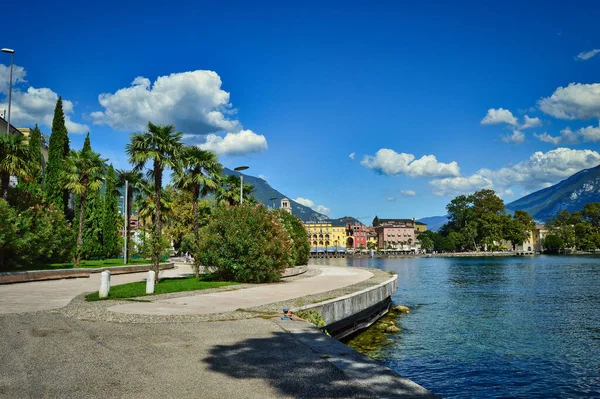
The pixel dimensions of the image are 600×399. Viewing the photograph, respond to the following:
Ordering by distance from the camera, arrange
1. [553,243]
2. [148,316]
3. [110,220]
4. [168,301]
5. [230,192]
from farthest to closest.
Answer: [553,243], [110,220], [230,192], [168,301], [148,316]

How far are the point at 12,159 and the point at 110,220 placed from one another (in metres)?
27.3

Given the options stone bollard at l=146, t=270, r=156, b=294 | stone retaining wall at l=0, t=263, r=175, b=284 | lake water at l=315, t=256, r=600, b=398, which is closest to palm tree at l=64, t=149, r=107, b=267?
stone retaining wall at l=0, t=263, r=175, b=284

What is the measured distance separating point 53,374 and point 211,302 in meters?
9.01

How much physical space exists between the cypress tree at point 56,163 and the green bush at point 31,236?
423 inches

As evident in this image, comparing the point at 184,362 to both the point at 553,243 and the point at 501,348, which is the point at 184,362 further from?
the point at 553,243

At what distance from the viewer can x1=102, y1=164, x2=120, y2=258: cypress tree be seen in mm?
54688

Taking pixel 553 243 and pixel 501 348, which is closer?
pixel 501 348

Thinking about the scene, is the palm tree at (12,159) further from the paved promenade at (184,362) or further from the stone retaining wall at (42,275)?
the paved promenade at (184,362)

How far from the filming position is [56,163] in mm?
44188

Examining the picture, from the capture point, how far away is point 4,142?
28703 mm

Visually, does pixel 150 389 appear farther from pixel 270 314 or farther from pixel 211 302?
pixel 211 302

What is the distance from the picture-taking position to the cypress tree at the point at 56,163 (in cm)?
4406

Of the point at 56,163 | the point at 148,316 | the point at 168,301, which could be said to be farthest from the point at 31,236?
the point at 56,163

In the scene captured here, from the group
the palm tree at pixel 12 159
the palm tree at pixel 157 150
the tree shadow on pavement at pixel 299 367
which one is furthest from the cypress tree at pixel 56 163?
the tree shadow on pavement at pixel 299 367
